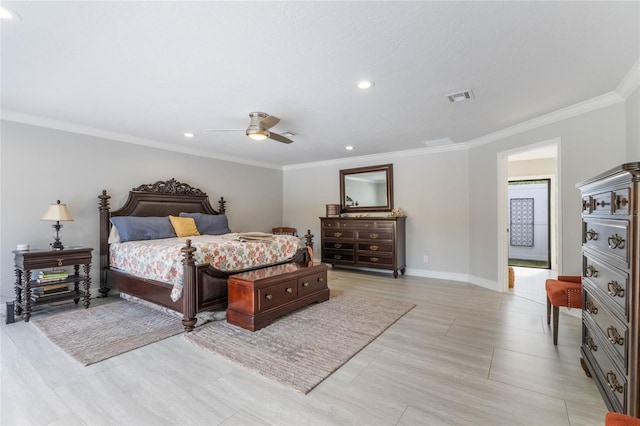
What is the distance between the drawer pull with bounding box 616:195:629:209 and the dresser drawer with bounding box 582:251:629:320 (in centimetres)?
34

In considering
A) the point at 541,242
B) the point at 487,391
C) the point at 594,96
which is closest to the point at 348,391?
the point at 487,391

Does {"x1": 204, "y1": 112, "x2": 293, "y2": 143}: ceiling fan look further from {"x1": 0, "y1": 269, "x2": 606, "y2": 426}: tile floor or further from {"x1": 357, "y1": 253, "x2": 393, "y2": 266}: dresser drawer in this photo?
{"x1": 357, "y1": 253, "x2": 393, "y2": 266}: dresser drawer

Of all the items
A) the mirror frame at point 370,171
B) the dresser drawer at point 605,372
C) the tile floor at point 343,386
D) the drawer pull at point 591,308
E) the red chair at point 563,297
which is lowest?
the tile floor at point 343,386

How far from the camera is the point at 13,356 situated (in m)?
2.45

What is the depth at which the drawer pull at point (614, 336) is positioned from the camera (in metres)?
1.50

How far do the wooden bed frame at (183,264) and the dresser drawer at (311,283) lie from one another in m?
0.70

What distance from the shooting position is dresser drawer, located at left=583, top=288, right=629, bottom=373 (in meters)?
1.46

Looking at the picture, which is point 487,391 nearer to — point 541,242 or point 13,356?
point 13,356

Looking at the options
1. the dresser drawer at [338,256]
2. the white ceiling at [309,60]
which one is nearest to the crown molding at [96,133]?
the white ceiling at [309,60]

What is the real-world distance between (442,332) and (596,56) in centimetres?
267

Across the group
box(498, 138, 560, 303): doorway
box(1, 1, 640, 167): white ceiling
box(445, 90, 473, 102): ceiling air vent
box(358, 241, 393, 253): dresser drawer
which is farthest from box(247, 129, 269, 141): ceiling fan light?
box(498, 138, 560, 303): doorway

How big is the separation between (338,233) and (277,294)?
297cm

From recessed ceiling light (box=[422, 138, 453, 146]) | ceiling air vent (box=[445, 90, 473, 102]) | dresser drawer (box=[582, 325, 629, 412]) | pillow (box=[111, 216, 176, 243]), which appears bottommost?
dresser drawer (box=[582, 325, 629, 412])

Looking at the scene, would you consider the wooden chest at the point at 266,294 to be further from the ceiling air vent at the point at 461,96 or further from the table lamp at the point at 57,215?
the ceiling air vent at the point at 461,96
